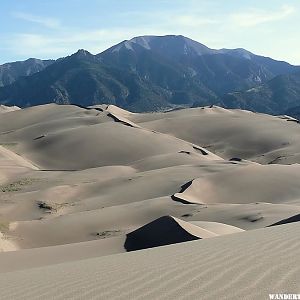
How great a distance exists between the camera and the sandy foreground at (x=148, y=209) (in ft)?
17.4

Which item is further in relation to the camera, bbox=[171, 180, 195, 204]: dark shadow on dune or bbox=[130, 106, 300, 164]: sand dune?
bbox=[130, 106, 300, 164]: sand dune

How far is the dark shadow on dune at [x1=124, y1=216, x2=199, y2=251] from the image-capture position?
38.3 feet

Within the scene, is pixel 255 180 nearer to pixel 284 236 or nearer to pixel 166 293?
pixel 284 236

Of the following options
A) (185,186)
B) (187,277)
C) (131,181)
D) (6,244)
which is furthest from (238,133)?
(187,277)

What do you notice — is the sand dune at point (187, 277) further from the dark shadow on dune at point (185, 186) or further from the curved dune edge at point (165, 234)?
the dark shadow on dune at point (185, 186)

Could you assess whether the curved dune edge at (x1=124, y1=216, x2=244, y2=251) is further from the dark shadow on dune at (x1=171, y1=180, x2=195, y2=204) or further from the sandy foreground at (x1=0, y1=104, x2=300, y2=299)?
the dark shadow on dune at (x1=171, y1=180, x2=195, y2=204)

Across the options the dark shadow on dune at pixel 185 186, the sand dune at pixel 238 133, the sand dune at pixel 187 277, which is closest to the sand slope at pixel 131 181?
the dark shadow on dune at pixel 185 186

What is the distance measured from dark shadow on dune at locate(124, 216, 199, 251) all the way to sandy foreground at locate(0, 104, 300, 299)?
33mm

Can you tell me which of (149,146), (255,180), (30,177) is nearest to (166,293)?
(255,180)

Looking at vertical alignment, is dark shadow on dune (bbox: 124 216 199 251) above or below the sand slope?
above

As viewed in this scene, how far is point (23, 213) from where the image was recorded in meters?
19.8

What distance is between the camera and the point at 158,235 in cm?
1228

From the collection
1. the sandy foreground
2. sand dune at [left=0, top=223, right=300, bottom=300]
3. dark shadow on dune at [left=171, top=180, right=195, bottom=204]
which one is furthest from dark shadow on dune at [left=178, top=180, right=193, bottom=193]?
sand dune at [left=0, top=223, right=300, bottom=300]

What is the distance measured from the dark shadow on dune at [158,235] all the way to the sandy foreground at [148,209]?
3 centimetres
